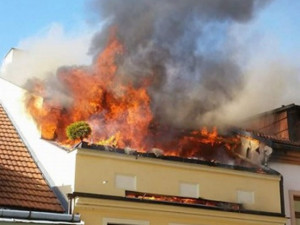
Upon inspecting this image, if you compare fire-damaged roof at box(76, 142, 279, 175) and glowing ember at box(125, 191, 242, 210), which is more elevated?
fire-damaged roof at box(76, 142, 279, 175)

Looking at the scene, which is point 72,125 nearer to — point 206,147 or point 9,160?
point 9,160

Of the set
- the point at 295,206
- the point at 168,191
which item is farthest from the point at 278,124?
the point at 168,191

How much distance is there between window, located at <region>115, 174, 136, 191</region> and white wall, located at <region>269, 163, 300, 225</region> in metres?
5.02

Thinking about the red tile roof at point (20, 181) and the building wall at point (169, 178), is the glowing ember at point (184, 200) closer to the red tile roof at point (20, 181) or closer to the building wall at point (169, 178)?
the building wall at point (169, 178)

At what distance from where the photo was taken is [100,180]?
545 inches

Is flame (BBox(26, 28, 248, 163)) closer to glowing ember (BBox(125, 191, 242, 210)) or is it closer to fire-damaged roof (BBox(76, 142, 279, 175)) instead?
fire-damaged roof (BBox(76, 142, 279, 175))

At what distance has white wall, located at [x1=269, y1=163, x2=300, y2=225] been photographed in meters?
17.3

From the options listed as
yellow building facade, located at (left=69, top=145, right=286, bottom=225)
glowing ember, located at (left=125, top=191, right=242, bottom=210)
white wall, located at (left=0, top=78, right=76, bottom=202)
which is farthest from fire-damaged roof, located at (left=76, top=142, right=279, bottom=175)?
glowing ember, located at (left=125, top=191, right=242, bottom=210)

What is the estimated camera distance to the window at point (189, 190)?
15.0 m

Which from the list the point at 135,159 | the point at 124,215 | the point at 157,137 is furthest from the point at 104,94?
the point at 124,215

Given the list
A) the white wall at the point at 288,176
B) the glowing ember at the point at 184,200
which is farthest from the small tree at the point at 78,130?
the white wall at the point at 288,176

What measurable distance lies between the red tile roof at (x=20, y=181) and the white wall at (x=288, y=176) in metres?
6.88

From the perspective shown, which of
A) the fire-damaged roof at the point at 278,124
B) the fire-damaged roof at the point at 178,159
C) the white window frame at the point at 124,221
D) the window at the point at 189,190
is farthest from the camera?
the fire-damaged roof at the point at 278,124

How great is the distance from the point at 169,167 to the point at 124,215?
1834mm
